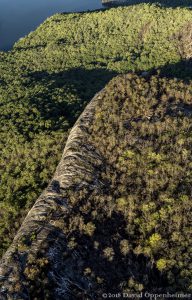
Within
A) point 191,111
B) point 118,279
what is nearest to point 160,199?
point 118,279

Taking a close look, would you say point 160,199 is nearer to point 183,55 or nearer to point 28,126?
point 28,126

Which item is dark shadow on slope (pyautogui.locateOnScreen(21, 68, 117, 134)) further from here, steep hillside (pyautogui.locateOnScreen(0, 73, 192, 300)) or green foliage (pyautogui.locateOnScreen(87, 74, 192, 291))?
steep hillside (pyautogui.locateOnScreen(0, 73, 192, 300))

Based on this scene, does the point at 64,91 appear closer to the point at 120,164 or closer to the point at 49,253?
the point at 120,164

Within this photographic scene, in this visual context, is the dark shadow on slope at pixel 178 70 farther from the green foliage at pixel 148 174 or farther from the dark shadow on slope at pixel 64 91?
the green foliage at pixel 148 174

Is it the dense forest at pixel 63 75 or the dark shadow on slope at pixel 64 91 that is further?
the dark shadow on slope at pixel 64 91
